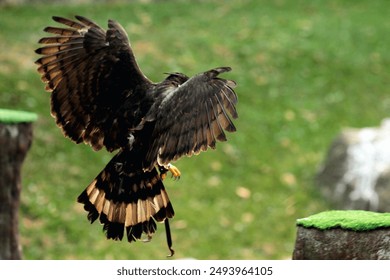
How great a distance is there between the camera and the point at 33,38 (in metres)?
14.8

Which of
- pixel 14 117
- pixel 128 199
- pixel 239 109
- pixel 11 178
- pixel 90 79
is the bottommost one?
pixel 128 199

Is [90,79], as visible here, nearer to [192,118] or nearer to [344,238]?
[192,118]

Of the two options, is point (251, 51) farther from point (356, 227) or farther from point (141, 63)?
Result: point (356, 227)

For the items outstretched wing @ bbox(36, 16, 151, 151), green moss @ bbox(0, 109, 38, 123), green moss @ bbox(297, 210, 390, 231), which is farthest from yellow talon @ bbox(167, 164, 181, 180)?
green moss @ bbox(0, 109, 38, 123)

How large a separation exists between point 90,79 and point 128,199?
2.76 feet

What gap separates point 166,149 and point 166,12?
12696 mm

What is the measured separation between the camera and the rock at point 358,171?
11.3 metres

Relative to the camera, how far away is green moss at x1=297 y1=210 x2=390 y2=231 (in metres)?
5.25

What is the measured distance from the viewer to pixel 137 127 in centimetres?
450

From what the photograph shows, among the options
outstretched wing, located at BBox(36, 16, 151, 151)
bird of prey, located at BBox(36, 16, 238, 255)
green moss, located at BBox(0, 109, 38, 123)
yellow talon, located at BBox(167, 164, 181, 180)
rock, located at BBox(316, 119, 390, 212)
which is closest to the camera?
yellow talon, located at BBox(167, 164, 181, 180)

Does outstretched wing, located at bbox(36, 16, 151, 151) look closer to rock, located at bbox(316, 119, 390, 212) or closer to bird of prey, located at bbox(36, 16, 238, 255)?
bird of prey, located at bbox(36, 16, 238, 255)

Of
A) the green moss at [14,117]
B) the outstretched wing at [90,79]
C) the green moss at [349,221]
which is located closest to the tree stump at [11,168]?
the green moss at [14,117]

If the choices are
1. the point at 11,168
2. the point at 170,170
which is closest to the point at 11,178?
the point at 11,168

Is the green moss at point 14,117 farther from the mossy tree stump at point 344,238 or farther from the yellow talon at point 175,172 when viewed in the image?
the yellow talon at point 175,172
